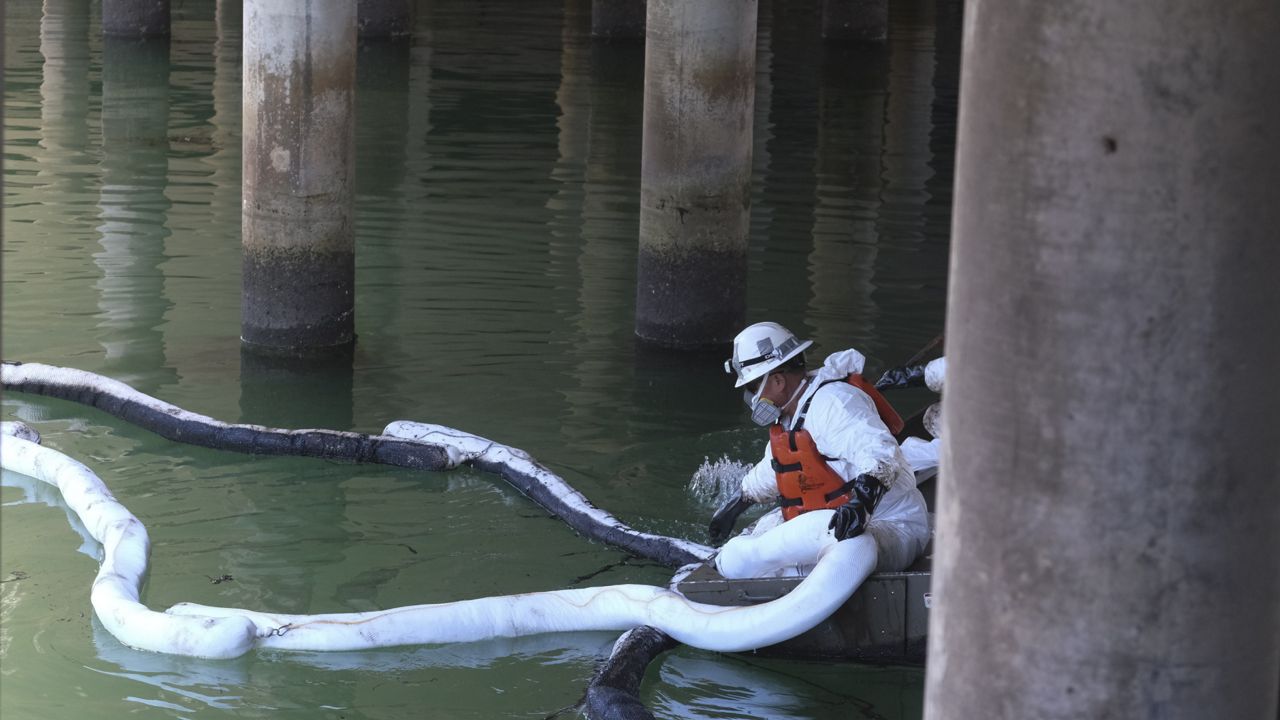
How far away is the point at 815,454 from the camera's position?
7438 mm

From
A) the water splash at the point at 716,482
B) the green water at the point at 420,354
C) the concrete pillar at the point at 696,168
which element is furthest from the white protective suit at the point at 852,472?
the concrete pillar at the point at 696,168

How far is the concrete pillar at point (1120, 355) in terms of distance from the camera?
10.7 feet

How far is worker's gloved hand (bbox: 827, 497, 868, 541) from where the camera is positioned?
7.00 meters

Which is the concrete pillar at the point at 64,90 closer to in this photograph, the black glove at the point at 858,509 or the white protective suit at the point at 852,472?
the white protective suit at the point at 852,472

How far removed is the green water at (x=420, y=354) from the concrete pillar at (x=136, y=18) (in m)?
3.02

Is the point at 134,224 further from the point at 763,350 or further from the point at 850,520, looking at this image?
the point at 850,520

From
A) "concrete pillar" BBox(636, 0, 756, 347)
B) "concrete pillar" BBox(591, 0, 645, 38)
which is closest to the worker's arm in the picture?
"concrete pillar" BBox(636, 0, 756, 347)

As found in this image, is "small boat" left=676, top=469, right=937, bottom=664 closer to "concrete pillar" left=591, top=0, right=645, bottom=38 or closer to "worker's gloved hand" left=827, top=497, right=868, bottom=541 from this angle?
"worker's gloved hand" left=827, top=497, right=868, bottom=541

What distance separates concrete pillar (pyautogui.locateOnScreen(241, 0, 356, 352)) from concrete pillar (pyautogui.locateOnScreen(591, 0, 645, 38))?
2126cm

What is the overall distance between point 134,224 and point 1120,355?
13932 mm

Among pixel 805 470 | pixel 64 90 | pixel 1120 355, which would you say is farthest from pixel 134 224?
pixel 1120 355

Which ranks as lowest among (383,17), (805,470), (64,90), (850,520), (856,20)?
(850,520)

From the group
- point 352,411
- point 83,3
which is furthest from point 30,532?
point 83,3

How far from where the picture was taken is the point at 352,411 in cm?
1123
